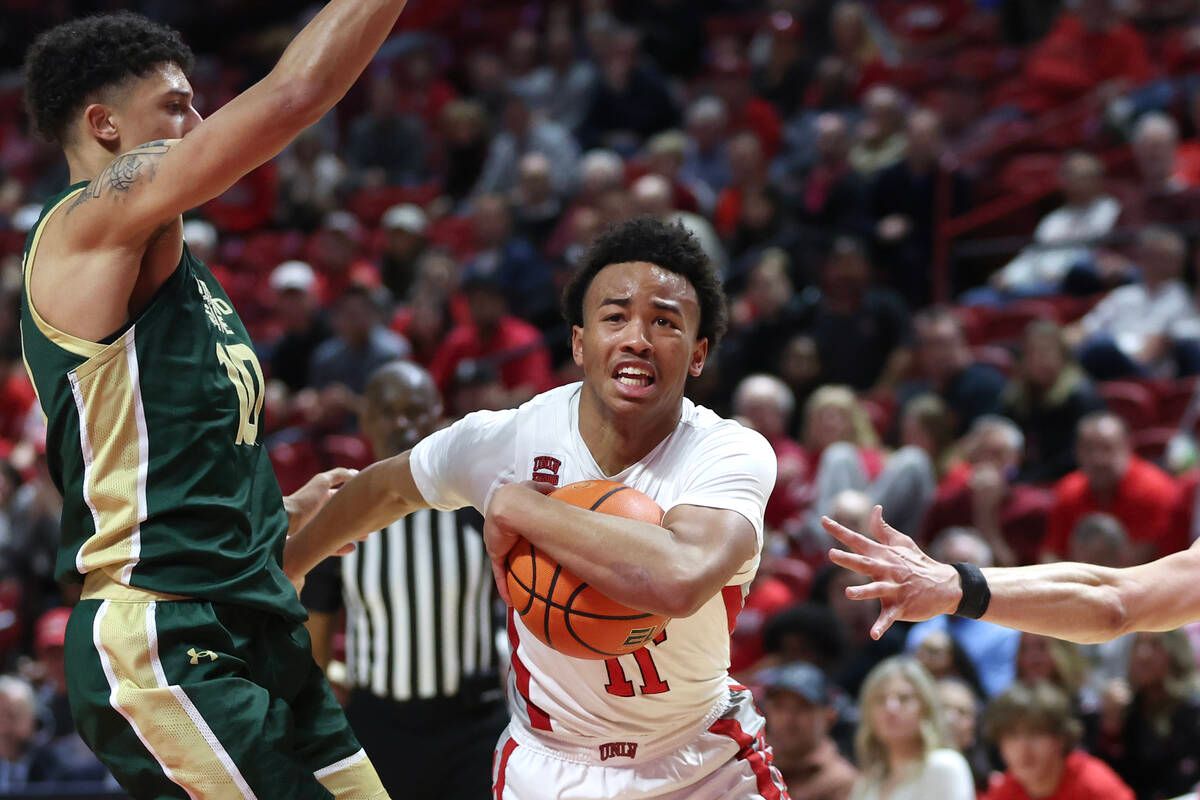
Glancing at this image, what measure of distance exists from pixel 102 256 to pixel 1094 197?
805 cm

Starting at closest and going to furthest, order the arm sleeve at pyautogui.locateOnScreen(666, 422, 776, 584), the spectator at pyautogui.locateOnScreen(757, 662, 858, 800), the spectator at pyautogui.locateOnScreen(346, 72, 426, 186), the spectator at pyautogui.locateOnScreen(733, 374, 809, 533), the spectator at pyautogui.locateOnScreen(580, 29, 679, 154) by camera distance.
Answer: the arm sleeve at pyautogui.locateOnScreen(666, 422, 776, 584) < the spectator at pyautogui.locateOnScreen(757, 662, 858, 800) < the spectator at pyautogui.locateOnScreen(733, 374, 809, 533) < the spectator at pyautogui.locateOnScreen(580, 29, 679, 154) < the spectator at pyautogui.locateOnScreen(346, 72, 426, 186)

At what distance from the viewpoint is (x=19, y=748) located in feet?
25.6

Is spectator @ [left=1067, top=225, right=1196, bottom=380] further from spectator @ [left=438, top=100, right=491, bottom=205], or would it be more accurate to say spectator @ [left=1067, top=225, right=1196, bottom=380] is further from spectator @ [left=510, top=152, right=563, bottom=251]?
spectator @ [left=438, top=100, right=491, bottom=205]

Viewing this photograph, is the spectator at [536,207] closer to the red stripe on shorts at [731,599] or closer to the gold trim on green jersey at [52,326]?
the red stripe on shorts at [731,599]

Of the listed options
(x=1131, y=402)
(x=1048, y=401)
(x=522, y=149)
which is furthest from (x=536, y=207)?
(x=1131, y=402)

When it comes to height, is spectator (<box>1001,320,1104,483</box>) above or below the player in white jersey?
above

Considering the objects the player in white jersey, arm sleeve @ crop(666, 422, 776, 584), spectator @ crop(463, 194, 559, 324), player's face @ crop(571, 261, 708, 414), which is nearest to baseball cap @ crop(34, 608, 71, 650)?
spectator @ crop(463, 194, 559, 324)

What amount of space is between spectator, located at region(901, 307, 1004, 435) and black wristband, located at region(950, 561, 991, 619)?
5.68 m

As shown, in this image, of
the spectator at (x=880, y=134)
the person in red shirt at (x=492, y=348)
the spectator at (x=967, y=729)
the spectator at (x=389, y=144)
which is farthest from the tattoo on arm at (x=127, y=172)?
the spectator at (x=389, y=144)

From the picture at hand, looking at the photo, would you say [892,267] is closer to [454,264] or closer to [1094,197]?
[1094,197]

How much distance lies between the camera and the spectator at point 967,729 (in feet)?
20.9

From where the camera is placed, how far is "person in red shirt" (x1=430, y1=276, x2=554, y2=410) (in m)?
10.1

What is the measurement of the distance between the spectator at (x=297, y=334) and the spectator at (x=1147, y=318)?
5.17 m

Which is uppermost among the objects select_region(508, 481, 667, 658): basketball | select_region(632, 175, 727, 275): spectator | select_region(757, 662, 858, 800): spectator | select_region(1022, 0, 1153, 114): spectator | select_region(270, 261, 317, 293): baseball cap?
select_region(1022, 0, 1153, 114): spectator
